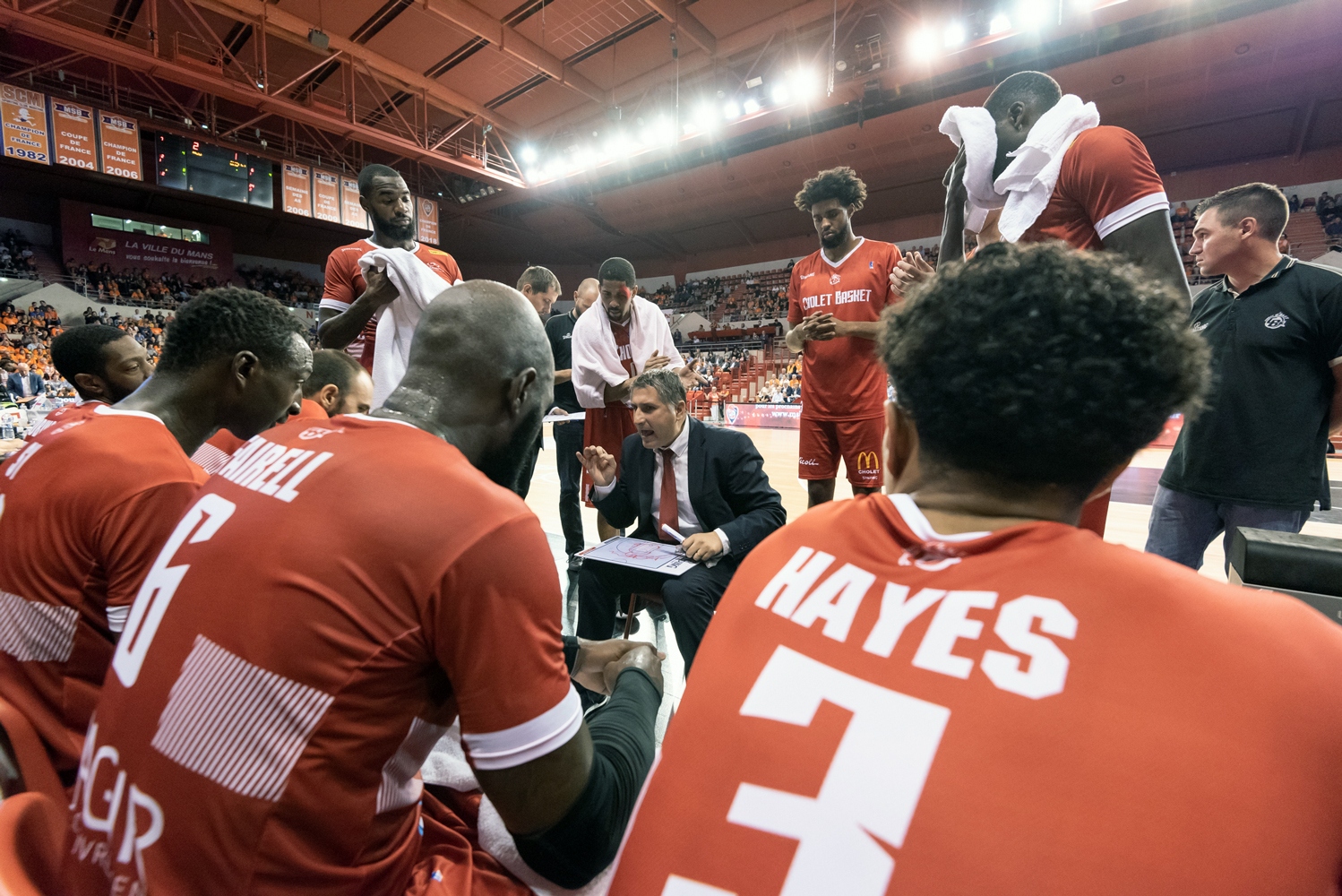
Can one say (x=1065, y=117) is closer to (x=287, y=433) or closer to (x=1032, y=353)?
(x=1032, y=353)

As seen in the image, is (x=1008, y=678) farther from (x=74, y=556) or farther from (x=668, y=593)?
(x=668, y=593)

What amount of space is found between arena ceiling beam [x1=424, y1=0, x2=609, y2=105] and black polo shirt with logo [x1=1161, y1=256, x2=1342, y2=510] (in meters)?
9.83

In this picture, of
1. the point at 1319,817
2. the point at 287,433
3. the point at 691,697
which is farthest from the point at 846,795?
the point at 287,433

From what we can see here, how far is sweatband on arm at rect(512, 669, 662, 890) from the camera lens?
93 cm

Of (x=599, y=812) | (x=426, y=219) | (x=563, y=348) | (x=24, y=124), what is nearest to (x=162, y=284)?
(x=24, y=124)

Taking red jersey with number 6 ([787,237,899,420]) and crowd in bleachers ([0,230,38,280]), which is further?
crowd in bleachers ([0,230,38,280])

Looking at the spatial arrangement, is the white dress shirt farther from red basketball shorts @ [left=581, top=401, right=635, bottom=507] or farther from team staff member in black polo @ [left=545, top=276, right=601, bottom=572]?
red basketball shorts @ [left=581, top=401, right=635, bottom=507]

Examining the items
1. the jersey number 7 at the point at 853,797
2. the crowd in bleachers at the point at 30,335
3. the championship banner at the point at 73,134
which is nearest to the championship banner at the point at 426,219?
the championship banner at the point at 73,134

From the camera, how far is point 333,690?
80 cm

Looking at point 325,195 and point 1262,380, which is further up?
point 325,195

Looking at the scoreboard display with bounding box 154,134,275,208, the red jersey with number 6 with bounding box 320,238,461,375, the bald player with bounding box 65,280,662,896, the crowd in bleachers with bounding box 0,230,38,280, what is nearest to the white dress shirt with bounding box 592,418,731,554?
the red jersey with number 6 with bounding box 320,238,461,375

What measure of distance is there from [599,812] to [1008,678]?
0.69 metres

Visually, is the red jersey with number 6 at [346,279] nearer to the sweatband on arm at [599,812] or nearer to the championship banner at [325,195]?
the sweatband on arm at [599,812]

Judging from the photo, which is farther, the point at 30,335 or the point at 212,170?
the point at 30,335
